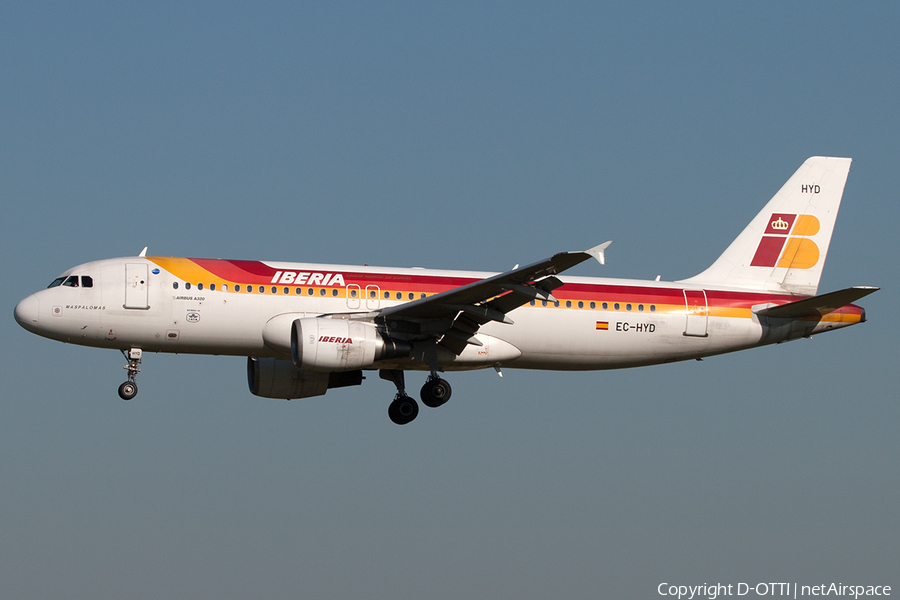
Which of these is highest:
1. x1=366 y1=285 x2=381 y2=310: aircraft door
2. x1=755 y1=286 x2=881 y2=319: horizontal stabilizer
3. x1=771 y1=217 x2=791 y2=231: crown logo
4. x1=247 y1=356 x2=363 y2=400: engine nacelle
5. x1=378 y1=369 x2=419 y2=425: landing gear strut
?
x1=771 y1=217 x2=791 y2=231: crown logo

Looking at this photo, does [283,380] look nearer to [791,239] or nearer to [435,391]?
[435,391]

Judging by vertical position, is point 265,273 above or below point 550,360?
above

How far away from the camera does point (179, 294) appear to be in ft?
109

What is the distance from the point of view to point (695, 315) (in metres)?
36.3

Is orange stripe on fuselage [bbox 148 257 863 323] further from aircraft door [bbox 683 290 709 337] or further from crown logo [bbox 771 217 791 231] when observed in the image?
crown logo [bbox 771 217 791 231]

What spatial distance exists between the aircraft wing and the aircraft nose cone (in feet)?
30.6

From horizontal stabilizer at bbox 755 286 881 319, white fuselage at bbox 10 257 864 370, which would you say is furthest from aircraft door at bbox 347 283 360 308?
horizontal stabilizer at bbox 755 286 881 319

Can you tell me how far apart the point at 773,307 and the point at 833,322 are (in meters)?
1.89

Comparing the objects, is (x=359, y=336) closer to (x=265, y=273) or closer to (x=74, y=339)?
(x=265, y=273)

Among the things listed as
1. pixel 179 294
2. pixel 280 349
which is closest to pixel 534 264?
pixel 280 349

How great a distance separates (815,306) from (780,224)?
481 cm

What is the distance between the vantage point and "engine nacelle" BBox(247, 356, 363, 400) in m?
36.8

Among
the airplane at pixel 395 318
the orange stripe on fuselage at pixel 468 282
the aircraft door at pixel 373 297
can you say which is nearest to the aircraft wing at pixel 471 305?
the airplane at pixel 395 318

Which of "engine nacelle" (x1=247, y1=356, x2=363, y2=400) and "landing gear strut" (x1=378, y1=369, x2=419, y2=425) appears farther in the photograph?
"engine nacelle" (x1=247, y1=356, x2=363, y2=400)
